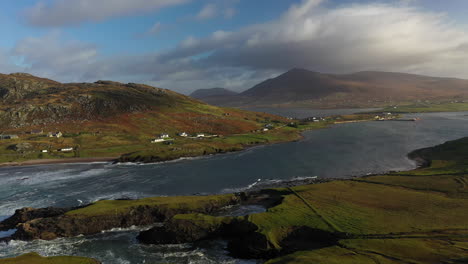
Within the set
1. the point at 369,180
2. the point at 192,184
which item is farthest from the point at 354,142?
the point at 192,184

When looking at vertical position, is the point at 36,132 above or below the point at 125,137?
above

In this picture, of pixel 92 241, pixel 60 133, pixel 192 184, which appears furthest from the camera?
pixel 60 133

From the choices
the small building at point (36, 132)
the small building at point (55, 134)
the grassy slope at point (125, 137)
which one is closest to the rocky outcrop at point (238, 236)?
the grassy slope at point (125, 137)

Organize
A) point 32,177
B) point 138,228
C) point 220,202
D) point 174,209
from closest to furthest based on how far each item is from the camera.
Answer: point 138,228, point 174,209, point 220,202, point 32,177

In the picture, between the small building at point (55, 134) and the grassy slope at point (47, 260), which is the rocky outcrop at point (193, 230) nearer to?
the grassy slope at point (47, 260)

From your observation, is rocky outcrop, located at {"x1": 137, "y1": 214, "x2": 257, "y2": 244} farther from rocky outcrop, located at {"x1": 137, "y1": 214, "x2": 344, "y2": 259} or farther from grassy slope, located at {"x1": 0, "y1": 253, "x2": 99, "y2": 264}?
grassy slope, located at {"x1": 0, "y1": 253, "x2": 99, "y2": 264}

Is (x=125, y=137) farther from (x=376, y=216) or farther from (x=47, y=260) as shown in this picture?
(x=376, y=216)

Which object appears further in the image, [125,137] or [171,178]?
[125,137]

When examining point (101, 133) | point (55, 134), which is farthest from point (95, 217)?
point (55, 134)

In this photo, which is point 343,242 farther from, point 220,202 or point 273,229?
point 220,202
